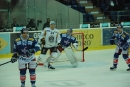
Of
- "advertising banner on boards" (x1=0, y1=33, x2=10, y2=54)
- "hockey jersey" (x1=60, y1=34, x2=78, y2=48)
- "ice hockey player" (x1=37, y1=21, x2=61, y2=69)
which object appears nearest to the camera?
"ice hockey player" (x1=37, y1=21, x2=61, y2=69)

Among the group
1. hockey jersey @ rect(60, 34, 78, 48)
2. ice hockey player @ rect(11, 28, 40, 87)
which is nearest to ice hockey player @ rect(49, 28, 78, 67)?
hockey jersey @ rect(60, 34, 78, 48)

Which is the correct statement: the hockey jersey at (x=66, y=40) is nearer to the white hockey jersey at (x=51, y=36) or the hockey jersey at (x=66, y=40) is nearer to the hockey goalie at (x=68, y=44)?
the hockey goalie at (x=68, y=44)

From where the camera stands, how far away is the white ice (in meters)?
7.21

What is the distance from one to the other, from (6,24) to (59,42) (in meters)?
2.82

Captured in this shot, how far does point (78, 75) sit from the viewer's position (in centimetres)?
824

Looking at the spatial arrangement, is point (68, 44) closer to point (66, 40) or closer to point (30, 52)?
point (66, 40)

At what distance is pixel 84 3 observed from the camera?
15711mm

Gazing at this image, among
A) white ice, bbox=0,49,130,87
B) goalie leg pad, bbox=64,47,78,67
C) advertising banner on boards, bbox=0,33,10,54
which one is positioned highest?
advertising banner on boards, bbox=0,33,10,54

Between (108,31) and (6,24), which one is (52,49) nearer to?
(6,24)

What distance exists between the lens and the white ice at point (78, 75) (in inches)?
284

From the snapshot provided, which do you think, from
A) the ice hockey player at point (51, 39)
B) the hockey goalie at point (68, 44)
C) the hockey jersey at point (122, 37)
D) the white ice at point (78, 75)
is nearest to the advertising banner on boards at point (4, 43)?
the white ice at point (78, 75)

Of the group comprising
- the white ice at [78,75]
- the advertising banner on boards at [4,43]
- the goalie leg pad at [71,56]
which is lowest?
the white ice at [78,75]

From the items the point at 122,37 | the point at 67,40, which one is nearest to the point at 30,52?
the point at 122,37

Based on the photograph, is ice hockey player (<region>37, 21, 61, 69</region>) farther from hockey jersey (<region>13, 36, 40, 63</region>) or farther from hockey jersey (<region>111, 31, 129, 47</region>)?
hockey jersey (<region>13, 36, 40, 63</region>)
